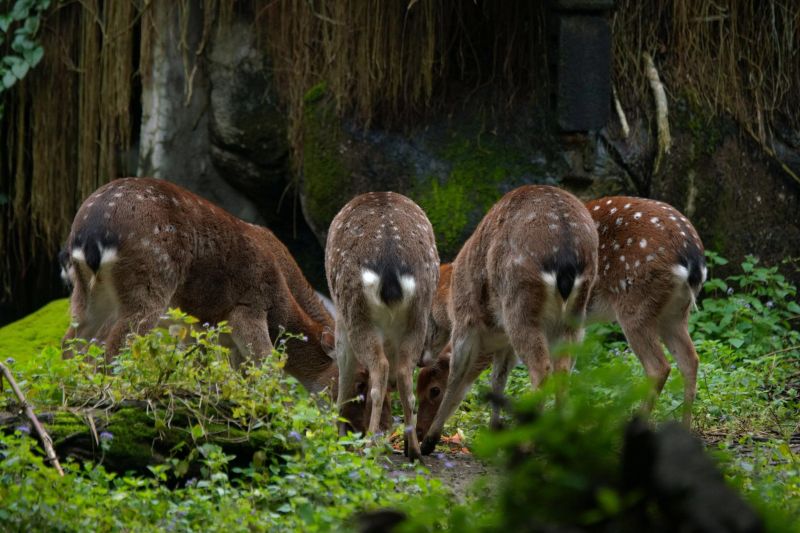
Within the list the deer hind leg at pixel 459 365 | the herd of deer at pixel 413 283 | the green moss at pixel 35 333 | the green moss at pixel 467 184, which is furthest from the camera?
the green moss at pixel 467 184

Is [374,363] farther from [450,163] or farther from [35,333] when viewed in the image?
[35,333]

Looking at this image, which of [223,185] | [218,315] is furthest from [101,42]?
[218,315]

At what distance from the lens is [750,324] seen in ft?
29.5

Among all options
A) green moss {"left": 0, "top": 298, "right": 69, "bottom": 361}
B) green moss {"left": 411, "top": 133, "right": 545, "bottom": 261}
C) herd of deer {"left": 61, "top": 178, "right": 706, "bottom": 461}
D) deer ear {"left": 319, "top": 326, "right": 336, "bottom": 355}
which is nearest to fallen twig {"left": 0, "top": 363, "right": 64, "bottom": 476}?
herd of deer {"left": 61, "top": 178, "right": 706, "bottom": 461}

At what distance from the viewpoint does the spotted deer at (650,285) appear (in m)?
7.09

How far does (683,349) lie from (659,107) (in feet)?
11.0

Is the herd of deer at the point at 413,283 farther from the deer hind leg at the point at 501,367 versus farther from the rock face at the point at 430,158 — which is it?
the rock face at the point at 430,158

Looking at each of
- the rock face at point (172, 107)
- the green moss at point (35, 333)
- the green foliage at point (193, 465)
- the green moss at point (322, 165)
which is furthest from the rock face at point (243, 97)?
the green foliage at point (193, 465)

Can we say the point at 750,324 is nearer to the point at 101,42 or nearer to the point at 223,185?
the point at 223,185

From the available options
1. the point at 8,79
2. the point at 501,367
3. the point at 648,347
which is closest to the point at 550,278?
the point at 648,347

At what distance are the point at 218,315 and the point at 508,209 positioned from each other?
2272 millimetres

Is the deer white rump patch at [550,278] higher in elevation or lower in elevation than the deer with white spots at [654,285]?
higher

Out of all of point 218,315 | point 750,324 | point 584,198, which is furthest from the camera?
point 584,198

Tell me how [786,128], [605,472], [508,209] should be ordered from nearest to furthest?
[605,472], [508,209], [786,128]
